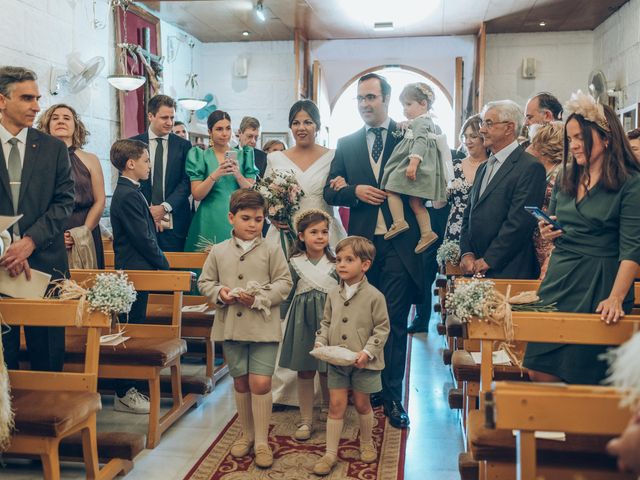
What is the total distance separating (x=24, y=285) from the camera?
124 inches

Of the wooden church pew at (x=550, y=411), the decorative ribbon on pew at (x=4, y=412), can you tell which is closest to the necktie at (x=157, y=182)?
the decorative ribbon on pew at (x=4, y=412)

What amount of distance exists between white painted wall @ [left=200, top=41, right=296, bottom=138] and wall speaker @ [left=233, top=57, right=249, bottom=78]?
0.07m

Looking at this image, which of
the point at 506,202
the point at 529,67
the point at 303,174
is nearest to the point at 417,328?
the point at 303,174

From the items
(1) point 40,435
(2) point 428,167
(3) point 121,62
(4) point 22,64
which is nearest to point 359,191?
(2) point 428,167

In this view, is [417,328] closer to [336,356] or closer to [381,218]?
[381,218]

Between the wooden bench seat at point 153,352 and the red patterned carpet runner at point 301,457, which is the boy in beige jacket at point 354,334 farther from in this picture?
the wooden bench seat at point 153,352

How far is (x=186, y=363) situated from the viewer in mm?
5480

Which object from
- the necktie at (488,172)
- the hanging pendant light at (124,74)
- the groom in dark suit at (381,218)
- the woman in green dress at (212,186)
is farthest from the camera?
the hanging pendant light at (124,74)

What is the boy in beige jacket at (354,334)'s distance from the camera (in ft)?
10.9

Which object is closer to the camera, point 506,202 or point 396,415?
point 506,202

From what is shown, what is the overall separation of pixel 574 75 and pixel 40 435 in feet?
33.0

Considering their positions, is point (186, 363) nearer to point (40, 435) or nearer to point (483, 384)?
point (40, 435)

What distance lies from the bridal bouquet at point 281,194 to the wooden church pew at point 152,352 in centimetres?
65

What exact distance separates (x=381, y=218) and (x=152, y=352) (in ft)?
5.11
